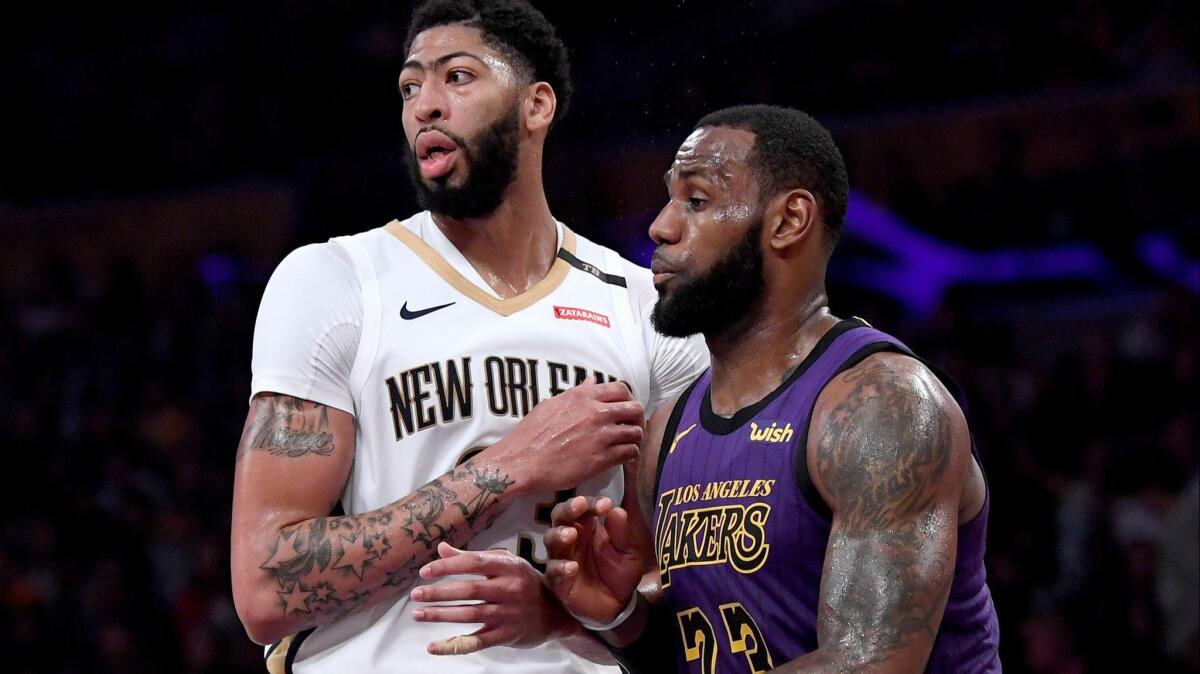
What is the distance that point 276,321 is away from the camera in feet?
10.6

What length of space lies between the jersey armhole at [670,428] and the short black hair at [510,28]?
83 centimetres

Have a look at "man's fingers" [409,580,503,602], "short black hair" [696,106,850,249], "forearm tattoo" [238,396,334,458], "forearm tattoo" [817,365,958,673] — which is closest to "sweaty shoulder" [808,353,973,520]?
"forearm tattoo" [817,365,958,673]

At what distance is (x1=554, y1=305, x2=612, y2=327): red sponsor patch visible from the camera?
3473 mm

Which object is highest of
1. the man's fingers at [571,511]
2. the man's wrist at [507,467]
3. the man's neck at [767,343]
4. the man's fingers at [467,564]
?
the man's neck at [767,343]

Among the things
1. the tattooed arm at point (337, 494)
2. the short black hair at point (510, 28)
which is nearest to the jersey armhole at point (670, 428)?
the tattooed arm at point (337, 494)

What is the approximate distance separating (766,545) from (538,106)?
135cm

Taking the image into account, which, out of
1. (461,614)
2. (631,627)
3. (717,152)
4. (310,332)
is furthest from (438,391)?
(717,152)

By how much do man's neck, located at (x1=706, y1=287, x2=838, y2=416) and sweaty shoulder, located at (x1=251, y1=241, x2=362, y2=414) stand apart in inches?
32.8

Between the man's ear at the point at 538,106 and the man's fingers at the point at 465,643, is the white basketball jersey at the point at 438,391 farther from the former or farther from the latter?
the man's ear at the point at 538,106

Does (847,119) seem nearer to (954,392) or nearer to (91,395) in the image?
(91,395)

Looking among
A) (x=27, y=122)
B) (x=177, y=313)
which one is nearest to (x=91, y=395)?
(x=177, y=313)

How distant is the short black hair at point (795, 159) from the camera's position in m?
3.19

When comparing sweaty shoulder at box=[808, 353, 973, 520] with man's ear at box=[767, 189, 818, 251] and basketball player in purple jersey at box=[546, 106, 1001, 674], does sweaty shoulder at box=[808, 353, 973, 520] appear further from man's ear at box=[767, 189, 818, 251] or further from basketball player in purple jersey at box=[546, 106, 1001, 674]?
man's ear at box=[767, 189, 818, 251]

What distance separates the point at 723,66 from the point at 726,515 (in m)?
5.72
